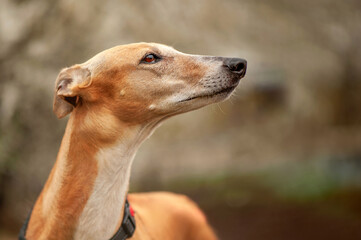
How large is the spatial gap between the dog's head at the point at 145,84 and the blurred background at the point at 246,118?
2963mm

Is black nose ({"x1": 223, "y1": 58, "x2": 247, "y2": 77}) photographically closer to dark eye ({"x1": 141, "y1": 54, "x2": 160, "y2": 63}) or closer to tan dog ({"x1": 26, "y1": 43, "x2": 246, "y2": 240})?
tan dog ({"x1": 26, "y1": 43, "x2": 246, "y2": 240})

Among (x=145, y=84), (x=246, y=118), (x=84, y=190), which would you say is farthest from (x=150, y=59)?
(x=246, y=118)

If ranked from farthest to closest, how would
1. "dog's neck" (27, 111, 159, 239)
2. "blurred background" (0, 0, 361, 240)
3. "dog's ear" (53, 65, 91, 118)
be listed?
"blurred background" (0, 0, 361, 240) → "dog's ear" (53, 65, 91, 118) → "dog's neck" (27, 111, 159, 239)

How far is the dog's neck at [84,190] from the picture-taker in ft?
7.23

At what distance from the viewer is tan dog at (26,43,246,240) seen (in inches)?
87.8

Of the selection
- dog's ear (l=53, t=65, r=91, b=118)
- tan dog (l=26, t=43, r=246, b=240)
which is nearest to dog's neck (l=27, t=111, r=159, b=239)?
tan dog (l=26, t=43, r=246, b=240)

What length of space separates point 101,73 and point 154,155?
4.31 metres

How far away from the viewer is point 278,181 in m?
6.80

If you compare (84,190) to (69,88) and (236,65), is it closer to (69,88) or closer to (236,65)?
(69,88)

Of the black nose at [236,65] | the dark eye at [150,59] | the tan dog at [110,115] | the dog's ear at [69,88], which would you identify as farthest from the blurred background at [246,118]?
the black nose at [236,65]

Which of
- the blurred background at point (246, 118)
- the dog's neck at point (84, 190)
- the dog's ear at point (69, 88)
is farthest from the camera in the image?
the blurred background at point (246, 118)

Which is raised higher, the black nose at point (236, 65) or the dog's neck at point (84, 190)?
the black nose at point (236, 65)

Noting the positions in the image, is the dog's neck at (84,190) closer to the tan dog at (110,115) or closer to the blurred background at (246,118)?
the tan dog at (110,115)

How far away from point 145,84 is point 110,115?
26 centimetres
